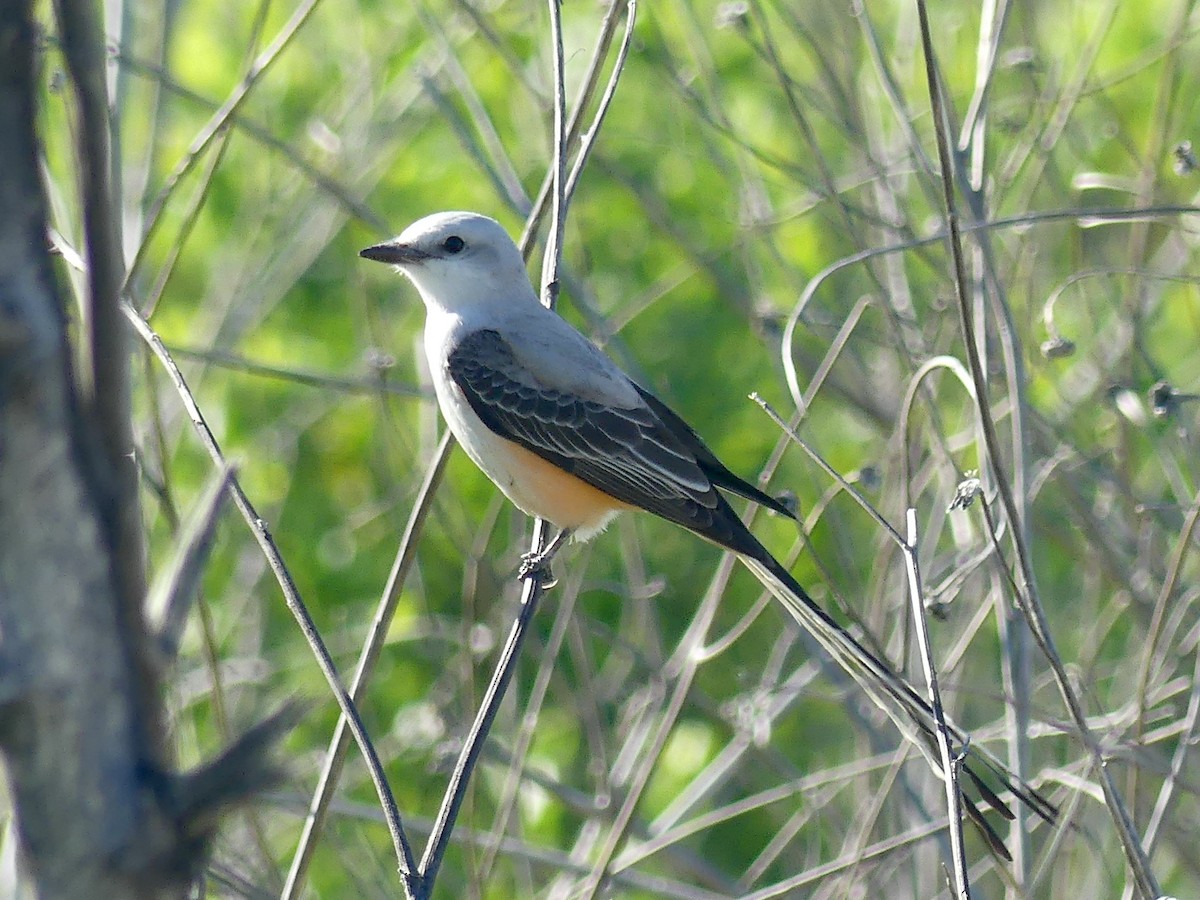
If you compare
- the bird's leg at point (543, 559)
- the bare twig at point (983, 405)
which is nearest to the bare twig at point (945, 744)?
the bare twig at point (983, 405)

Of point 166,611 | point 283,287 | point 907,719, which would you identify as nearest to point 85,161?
point 166,611

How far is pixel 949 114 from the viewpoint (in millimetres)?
3354

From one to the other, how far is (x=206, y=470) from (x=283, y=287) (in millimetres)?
800

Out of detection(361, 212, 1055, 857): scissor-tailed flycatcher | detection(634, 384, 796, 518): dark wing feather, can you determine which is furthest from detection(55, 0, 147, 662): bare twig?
detection(634, 384, 796, 518): dark wing feather

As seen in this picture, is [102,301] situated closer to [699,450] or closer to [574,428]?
[574,428]

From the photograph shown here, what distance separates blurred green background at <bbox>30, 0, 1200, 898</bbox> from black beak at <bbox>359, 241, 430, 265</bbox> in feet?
0.45

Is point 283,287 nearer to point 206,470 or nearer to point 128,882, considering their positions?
point 206,470

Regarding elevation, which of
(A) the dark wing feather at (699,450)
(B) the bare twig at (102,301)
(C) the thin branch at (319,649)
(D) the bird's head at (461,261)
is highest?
(B) the bare twig at (102,301)

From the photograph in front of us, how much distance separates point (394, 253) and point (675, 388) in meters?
2.07

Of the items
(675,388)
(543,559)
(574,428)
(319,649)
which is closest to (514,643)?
Result: (319,649)

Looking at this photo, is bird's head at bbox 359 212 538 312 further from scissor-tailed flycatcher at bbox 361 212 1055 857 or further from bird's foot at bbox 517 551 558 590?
bird's foot at bbox 517 551 558 590

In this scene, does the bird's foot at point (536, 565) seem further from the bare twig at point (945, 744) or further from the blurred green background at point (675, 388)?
the bare twig at point (945, 744)

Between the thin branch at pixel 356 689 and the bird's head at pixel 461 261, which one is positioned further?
the bird's head at pixel 461 261

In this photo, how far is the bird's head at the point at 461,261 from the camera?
4316mm
